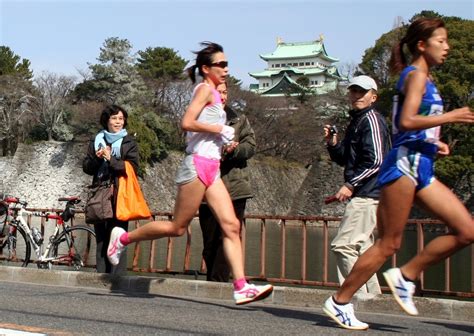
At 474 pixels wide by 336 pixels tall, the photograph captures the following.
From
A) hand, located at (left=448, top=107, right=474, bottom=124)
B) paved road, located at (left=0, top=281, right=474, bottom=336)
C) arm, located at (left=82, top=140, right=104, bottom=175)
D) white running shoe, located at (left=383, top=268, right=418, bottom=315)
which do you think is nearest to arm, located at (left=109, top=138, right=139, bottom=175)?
arm, located at (left=82, top=140, right=104, bottom=175)

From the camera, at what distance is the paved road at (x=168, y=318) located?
14.3ft

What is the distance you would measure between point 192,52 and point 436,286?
34.5 ft

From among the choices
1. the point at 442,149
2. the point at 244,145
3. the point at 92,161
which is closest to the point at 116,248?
the point at 244,145

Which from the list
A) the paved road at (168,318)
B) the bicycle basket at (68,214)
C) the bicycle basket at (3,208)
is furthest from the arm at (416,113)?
the bicycle basket at (3,208)

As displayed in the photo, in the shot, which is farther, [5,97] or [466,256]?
[5,97]

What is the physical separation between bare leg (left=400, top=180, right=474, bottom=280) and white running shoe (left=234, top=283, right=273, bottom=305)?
3.76ft

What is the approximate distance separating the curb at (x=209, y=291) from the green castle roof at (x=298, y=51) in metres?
96.4

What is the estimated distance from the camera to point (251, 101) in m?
62.1

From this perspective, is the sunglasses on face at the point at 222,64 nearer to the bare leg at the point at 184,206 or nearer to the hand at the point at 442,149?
the bare leg at the point at 184,206

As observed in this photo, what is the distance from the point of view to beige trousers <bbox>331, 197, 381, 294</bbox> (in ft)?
17.8

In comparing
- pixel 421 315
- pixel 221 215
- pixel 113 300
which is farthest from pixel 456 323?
pixel 113 300

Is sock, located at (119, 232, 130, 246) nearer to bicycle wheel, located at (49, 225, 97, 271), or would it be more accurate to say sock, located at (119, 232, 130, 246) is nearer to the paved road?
the paved road

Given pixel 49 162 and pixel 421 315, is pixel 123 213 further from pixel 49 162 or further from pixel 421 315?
pixel 49 162

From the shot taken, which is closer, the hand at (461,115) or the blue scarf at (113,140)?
the hand at (461,115)
